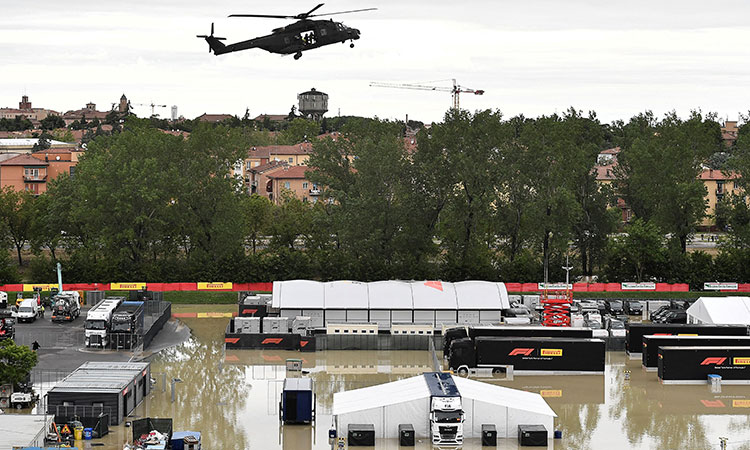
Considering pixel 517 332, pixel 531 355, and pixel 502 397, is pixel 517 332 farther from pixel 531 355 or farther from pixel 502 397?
pixel 502 397

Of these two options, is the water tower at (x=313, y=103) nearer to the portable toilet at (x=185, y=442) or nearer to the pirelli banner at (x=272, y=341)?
the pirelli banner at (x=272, y=341)

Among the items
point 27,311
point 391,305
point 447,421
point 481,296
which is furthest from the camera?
point 27,311

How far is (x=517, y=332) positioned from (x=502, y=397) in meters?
10.5

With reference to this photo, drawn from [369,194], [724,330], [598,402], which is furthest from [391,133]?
[598,402]

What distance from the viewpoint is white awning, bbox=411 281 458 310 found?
A: 162ft

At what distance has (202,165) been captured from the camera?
65.7m

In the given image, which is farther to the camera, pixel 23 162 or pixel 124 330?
pixel 23 162

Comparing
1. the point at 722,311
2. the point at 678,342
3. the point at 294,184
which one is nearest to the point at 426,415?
the point at 678,342

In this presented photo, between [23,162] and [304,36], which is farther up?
[304,36]

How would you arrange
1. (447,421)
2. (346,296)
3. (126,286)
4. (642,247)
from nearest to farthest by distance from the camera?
1. (447,421)
2. (346,296)
3. (126,286)
4. (642,247)

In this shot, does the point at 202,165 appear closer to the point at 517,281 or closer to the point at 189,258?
the point at 189,258

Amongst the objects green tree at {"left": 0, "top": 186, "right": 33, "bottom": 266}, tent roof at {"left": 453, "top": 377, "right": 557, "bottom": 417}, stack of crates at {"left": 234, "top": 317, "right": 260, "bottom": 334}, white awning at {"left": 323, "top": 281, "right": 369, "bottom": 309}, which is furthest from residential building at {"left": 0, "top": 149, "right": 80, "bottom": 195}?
tent roof at {"left": 453, "top": 377, "right": 557, "bottom": 417}

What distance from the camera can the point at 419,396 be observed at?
31.0 m

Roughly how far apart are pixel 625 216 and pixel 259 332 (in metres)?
54.2
